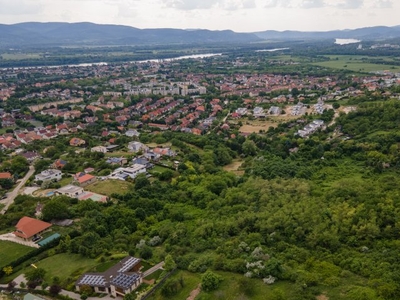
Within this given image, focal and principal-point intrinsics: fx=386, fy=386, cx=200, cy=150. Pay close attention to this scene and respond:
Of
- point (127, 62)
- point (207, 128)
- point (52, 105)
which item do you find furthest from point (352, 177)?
point (127, 62)

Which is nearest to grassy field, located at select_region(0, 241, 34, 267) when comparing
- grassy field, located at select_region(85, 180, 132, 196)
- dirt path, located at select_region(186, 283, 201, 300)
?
grassy field, located at select_region(85, 180, 132, 196)

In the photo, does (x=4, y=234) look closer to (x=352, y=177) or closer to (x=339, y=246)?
(x=339, y=246)

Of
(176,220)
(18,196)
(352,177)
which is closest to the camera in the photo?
(176,220)

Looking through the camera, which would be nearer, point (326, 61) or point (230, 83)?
point (230, 83)

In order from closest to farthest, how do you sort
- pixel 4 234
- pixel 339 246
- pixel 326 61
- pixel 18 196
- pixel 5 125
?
pixel 339 246 → pixel 4 234 → pixel 18 196 → pixel 5 125 → pixel 326 61

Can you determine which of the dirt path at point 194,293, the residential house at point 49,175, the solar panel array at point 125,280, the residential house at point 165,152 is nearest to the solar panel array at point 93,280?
the solar panel array at point 125,280

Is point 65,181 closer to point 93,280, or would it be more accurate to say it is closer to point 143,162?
point 143,162

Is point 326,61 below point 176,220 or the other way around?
the other way around
